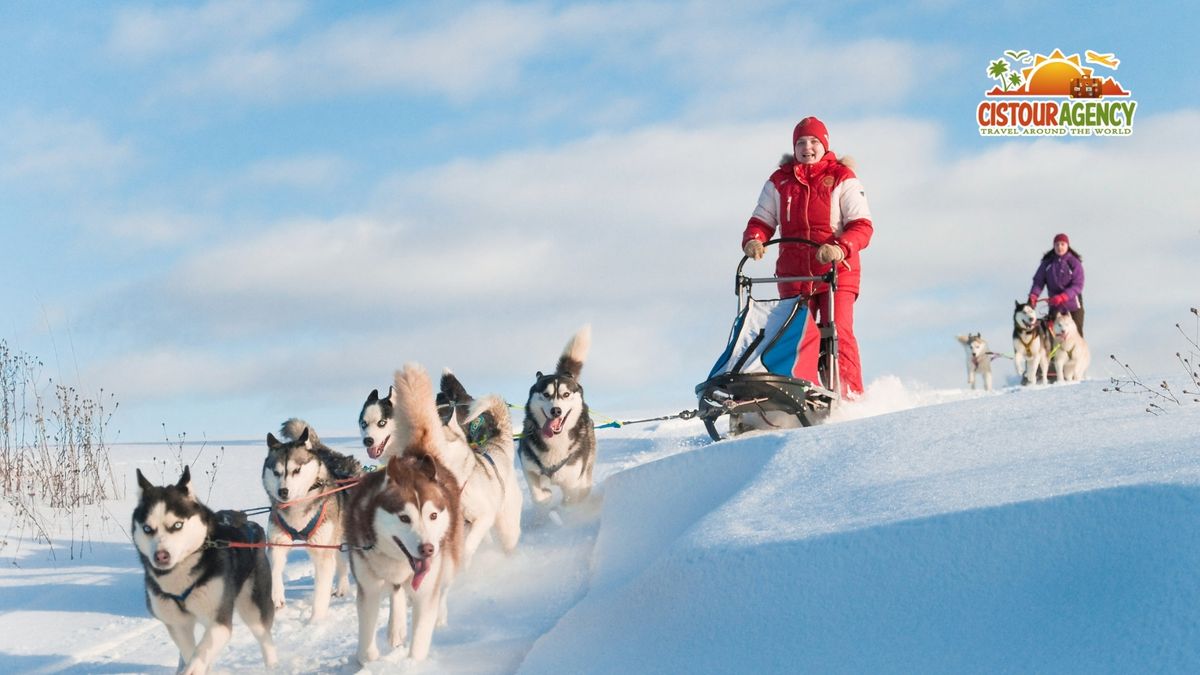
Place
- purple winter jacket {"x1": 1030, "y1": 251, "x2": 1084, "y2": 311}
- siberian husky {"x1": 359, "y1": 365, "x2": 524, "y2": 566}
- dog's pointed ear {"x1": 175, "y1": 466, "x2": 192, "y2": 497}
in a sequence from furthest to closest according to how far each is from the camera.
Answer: purple winter jacket {"x1": 1030, "y1": 251, "x2": 1084, "y2": 311}, siberian husky {"x1": 359, "y1": 365, "x2": 524, "y2": 566}, dog's pointed ear {"x1": 175, "y1": 466, "x2": 192, "y2": 497}

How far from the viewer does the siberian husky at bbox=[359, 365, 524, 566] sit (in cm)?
490

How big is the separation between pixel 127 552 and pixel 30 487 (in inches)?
79.1

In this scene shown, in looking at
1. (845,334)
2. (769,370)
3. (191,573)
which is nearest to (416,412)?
(191,573)

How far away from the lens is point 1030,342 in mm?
13867

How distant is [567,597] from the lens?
4578 mm

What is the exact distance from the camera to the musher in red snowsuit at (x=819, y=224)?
6.40 m

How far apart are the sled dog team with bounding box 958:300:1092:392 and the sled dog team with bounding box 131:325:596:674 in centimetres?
1032

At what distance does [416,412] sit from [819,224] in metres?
3.19

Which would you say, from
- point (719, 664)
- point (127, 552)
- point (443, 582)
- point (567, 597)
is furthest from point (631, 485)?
point (127, 552)

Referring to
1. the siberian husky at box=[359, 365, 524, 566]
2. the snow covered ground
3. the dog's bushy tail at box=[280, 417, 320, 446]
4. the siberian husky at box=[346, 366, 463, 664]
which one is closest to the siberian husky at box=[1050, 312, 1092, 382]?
the snow covered ground

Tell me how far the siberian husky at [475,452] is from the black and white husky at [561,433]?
320 millimetres

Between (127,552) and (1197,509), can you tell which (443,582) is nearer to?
(1197,509)

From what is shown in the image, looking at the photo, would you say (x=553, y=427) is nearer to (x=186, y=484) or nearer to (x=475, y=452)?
(x=475, y=452)

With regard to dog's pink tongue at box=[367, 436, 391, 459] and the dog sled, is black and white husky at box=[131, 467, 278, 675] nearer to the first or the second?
dog's pink tongue at box=[367, 436, 391, 459]
